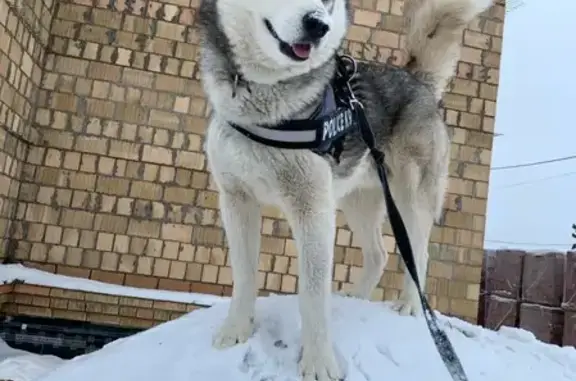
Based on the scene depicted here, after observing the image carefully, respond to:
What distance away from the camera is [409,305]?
289cm

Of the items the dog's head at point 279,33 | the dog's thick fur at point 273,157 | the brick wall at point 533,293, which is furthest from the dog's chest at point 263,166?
the brick wall at point 533,293

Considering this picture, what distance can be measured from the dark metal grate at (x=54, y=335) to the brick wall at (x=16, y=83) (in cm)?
69

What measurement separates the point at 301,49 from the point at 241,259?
37.3 inches

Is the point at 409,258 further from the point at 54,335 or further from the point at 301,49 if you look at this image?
the point at 54,335

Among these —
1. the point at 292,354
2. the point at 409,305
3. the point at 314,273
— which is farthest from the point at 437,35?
the point at 292,354

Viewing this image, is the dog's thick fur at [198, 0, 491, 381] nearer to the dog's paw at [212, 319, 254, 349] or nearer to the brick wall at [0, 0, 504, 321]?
the dog's paw at [212, 319, 254, 349]

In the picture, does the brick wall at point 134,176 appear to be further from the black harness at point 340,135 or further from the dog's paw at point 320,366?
the dog's paw at point 320,366

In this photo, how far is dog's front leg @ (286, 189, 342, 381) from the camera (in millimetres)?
2223

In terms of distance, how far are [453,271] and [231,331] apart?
407 centimetres

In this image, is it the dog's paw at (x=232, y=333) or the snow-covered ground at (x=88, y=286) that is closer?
the dog's paw at (x=232, y=333)

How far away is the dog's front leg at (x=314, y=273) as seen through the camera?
222 cm

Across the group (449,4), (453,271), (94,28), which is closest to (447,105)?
(453,271)

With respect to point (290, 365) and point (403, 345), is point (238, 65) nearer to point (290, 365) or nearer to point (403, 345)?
point (290, 365)

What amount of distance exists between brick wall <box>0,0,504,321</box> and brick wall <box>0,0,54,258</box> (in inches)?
4.4
